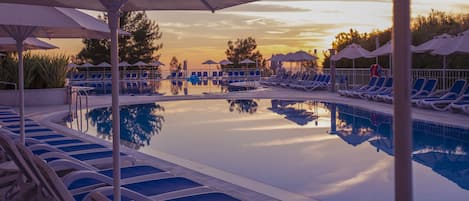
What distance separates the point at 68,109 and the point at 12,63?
2995 mm

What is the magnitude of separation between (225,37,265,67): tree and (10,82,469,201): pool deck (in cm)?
2449

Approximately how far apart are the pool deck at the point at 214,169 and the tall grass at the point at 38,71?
3.98ft

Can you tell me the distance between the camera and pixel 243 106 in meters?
16.5

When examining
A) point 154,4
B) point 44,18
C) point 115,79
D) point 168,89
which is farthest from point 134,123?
point 168,89

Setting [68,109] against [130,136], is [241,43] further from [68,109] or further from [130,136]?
[130,136]

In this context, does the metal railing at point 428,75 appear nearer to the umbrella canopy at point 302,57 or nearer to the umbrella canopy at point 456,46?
the umbrella canopy at point 456,46

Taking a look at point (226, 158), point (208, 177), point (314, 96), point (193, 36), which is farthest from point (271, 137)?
point (193, 36)

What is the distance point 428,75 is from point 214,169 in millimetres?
12610

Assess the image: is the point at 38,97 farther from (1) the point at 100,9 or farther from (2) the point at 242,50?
(2) the point at 242,50

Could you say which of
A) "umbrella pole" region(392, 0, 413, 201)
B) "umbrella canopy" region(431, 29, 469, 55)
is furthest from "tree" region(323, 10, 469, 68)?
"umbrella pole" region(392, 0, 413, 201)

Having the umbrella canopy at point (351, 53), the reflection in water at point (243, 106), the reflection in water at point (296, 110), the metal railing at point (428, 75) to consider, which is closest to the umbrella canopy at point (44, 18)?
the reflection in water at point (296, 110)

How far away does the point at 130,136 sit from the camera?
10.7m

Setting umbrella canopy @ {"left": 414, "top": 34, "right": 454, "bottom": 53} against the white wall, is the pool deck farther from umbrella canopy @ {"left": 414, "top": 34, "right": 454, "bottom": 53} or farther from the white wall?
umbrella canopy @ {"left": 414, "top": 34, "right": 454, "bottom": 53}

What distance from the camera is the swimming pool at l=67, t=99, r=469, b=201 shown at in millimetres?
6297
